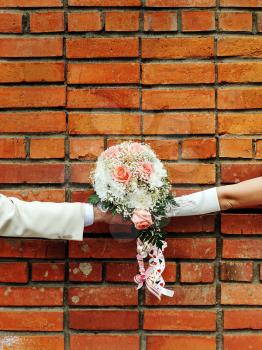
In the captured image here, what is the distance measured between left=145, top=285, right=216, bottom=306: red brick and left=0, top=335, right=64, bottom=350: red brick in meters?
0.44

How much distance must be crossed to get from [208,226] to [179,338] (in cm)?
52

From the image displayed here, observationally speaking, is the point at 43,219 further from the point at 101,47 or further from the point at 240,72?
the point at 240,72

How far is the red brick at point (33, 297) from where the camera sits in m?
2.38

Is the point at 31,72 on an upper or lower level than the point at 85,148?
upper

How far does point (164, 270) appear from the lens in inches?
93.6

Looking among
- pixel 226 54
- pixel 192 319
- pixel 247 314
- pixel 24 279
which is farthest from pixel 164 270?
pixel 226 54

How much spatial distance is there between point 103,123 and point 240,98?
0.62 meters

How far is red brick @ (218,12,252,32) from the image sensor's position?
2369 millimetres

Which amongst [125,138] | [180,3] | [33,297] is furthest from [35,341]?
[180,3]

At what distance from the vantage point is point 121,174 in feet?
6.86

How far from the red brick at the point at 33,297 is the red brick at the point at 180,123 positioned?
2.75 ft

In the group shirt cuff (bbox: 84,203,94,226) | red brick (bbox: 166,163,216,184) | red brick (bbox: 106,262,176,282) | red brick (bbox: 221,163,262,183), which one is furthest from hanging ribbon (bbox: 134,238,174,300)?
red brick (bbox: 221,163,262,183)

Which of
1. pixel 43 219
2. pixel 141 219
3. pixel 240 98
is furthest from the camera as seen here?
pixel 240 98

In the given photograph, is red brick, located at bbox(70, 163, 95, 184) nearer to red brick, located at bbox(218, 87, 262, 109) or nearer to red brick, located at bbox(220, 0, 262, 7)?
red brick, located at bbox(218, 87, 262, 109)
